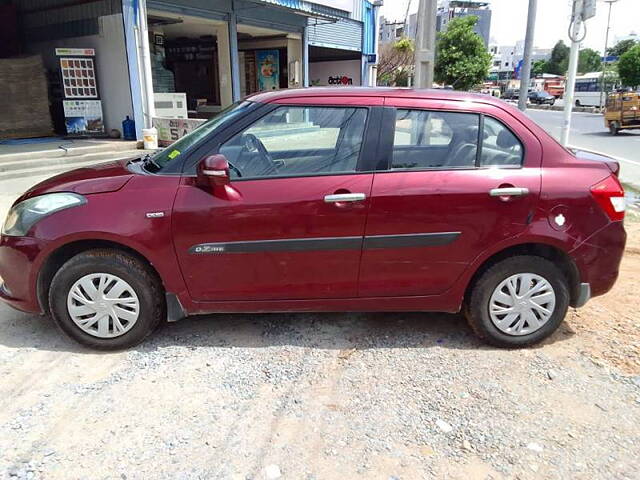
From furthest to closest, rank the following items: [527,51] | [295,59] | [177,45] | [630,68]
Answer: [630,68], [177,45], [295,59], [527,51]

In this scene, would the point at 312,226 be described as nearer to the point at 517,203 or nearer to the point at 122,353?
the point at 517,203

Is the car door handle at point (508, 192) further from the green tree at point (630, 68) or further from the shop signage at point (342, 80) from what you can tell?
the green tree at point (630, 68)

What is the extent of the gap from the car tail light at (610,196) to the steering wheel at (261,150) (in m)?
2.14

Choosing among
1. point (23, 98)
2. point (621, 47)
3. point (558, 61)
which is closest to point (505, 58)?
point (558, 61)

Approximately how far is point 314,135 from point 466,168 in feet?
3.48

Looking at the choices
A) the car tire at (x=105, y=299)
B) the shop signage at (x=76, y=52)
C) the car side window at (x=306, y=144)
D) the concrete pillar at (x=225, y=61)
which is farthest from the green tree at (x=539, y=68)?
the car tire at (x=105, y=299)

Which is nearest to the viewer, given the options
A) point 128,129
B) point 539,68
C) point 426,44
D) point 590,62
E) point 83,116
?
point 426,44

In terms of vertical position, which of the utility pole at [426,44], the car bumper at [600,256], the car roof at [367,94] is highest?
the utility pole at [426,44]

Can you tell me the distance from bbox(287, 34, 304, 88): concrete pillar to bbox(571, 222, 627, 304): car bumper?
16.5m

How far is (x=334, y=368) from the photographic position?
132 inches

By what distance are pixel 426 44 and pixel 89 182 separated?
700 centimetres

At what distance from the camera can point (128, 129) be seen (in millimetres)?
12453

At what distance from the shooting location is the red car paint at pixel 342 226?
3277mm

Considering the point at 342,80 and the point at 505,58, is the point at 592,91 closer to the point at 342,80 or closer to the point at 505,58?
Result: the point at 342,80
